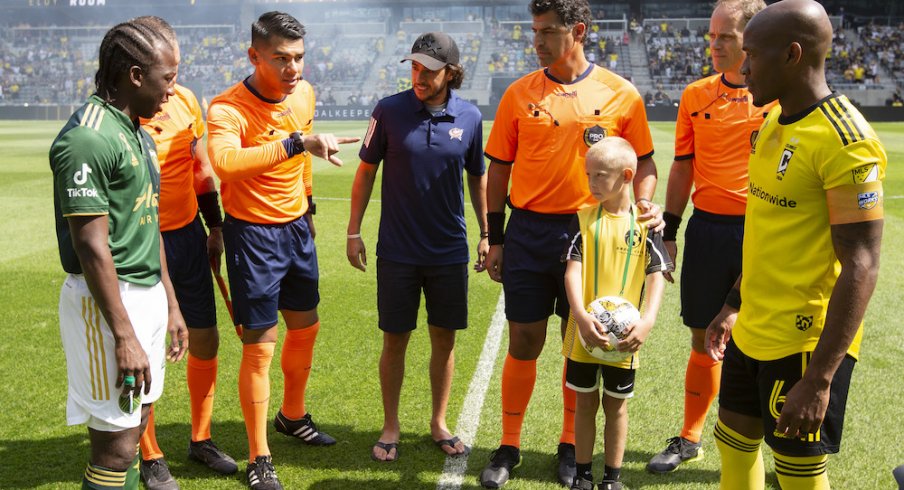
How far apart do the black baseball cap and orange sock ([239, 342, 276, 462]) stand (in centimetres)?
182

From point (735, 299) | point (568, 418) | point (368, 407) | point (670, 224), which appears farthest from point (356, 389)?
point (735, 299)

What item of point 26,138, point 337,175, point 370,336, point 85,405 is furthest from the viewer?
point 26,138

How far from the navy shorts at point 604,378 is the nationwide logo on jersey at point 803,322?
43.2 inches

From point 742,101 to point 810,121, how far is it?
6.26ft

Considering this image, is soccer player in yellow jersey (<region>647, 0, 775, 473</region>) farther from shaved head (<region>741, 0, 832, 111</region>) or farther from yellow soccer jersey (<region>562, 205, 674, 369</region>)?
shaved head (<region>741, 0, 832, 111</region>)

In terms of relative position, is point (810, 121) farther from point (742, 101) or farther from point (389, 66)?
point (389, 66)

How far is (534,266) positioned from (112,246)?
224 cm

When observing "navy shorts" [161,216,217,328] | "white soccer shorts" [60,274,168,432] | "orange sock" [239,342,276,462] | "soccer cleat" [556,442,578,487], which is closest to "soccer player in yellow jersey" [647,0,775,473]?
"soccer cleat" [556,442,578,487]

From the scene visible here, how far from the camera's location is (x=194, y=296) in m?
4.47

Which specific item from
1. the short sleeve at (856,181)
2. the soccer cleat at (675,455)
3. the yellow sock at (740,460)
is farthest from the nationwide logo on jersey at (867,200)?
the soccer cleat at (675,455)

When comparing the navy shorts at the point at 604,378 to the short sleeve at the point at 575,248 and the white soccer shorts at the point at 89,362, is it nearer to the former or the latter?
the short sleeve at the point at 575,248

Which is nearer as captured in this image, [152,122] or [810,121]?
[810,121]

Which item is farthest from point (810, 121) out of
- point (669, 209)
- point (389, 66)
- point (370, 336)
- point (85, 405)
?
point (389, 66)

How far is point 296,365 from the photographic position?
482 cm
